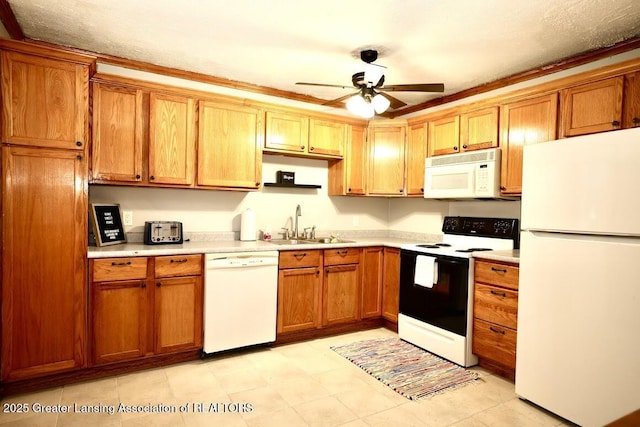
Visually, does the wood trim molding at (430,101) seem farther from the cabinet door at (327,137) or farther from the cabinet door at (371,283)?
the cabinet door at (371,283)

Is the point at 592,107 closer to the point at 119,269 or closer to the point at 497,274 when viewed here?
the point at 497,274

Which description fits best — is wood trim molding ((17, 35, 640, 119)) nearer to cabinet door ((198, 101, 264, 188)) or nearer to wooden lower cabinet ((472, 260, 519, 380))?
cabinet door ((198, 101, 264, 188))

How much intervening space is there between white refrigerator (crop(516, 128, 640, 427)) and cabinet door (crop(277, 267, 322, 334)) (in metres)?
1.72

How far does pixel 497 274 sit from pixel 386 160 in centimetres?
180

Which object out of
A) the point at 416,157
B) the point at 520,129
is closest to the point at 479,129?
the point at 520,129

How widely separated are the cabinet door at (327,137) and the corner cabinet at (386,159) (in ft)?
1.20

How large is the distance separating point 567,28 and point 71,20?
3260 millimetres

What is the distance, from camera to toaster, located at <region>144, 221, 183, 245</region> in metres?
3.19

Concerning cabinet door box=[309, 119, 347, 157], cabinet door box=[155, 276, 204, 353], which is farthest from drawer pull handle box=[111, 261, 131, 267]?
cabinet door box=[309, 119, 347, 157]

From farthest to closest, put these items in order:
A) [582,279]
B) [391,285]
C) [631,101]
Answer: [391,285] < [631,101] < [582,279]

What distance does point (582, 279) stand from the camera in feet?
6.97

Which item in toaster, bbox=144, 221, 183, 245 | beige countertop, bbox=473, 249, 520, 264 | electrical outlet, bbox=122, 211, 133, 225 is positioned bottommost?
beige countertop, bbox=473, 249, 520, 264

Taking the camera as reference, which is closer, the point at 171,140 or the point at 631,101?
the point at 631,101

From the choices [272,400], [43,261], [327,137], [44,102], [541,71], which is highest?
[541,71]
